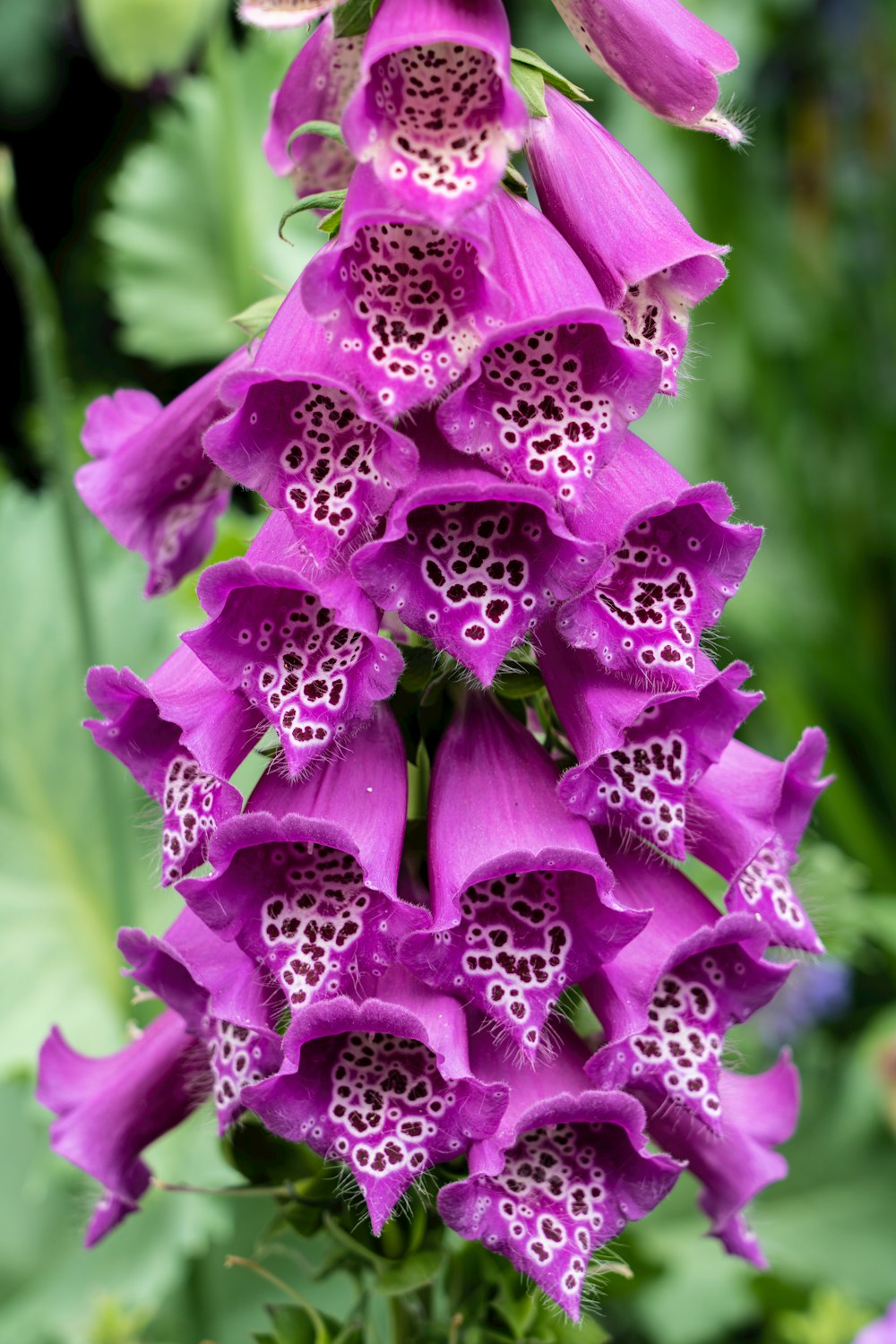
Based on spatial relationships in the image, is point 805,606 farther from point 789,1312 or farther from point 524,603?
point 524,603

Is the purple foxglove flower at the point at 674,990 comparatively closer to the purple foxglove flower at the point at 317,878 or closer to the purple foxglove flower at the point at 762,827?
the purple foxglove flower at the point at 762,827

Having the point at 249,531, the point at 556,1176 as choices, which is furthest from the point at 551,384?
the point at 249,531

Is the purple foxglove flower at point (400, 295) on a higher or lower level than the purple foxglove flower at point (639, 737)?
higher

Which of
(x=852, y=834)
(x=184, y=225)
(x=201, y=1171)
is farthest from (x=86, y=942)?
(x=852, y=834)

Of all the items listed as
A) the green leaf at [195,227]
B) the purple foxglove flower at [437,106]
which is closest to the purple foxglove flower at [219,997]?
the purple foxglove flower at [437,106]

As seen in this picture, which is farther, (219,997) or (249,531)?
(249,531)

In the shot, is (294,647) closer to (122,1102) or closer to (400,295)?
(400,295)
